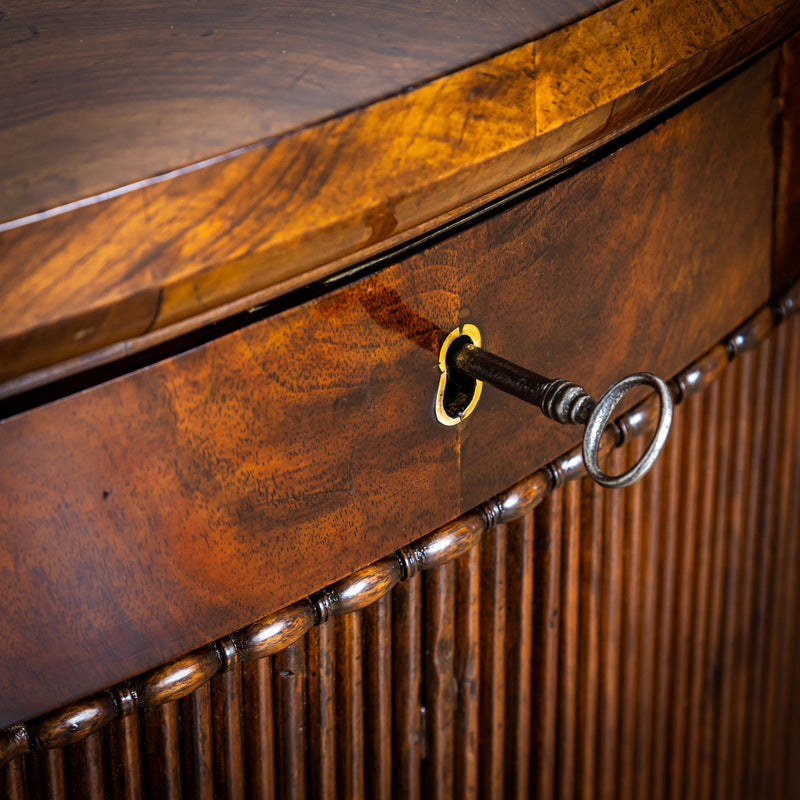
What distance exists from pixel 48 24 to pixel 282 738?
13.1 inches

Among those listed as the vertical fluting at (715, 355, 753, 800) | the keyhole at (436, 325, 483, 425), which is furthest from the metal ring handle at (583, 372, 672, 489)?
the vertical fluting at (715, 355, 753, 800)

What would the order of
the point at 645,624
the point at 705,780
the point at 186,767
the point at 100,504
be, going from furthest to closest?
the point at 705,780 < the point at 645,624 < the point at 186,767 < the point at 100,504

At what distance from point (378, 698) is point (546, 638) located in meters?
0.15

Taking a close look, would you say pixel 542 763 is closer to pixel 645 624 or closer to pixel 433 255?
pixel 645 624

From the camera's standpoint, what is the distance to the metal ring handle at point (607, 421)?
1.11 ft

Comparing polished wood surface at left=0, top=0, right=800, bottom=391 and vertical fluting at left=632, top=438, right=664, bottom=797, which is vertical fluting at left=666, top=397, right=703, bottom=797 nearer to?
vertical fluting at left=632, top=438, right=664, bottom=797

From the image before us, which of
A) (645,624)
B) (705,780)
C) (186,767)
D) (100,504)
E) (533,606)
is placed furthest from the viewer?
(705,780)

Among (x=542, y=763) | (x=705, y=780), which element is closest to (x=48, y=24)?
(x=542, y=763)

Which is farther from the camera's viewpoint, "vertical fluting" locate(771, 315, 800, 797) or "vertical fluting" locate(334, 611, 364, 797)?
"vertical fluting" locate(771, 315, 800, 797)

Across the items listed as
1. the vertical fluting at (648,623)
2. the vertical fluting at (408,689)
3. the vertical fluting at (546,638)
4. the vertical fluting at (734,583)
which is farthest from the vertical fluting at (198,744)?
the vertical fluting at (734,583)

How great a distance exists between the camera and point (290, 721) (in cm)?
48

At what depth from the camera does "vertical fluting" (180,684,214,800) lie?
0.44 meters

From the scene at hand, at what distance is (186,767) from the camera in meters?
0.45

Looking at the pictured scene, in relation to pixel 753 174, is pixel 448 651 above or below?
below
